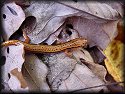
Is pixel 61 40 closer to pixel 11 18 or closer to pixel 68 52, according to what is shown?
pixel 68 52

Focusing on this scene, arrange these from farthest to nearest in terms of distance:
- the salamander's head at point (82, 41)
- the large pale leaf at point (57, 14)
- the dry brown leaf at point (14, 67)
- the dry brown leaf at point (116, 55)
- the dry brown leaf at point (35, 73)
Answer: the dry brown leaf at point (116, 55) < the salamander's head at point (82, 41) < the large pale leaf at point (57, 14) < the dry brown leaf at point (35, 73) < the dry brown leaf at point (14, 67)

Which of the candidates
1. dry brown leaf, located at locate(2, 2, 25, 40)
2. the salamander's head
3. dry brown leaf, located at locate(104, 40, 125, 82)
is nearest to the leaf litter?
dry brown leaf, located at locate(2, 2, 25, 40)

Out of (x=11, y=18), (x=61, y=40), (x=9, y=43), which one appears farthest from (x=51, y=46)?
(x=11, y=18)

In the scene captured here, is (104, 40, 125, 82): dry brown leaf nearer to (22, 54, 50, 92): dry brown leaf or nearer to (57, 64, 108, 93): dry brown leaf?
(57, 64, 108, 93): dry brown leaf

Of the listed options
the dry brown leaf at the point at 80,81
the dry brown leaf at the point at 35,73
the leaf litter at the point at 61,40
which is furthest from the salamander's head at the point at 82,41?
the dry brown leaf at the point at 35,73

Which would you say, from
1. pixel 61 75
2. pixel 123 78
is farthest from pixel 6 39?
pixel 123 78

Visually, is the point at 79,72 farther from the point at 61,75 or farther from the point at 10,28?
the point at 10,28

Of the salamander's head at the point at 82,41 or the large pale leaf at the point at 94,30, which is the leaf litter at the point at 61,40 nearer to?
the large pale leaf at the point at 94,30
